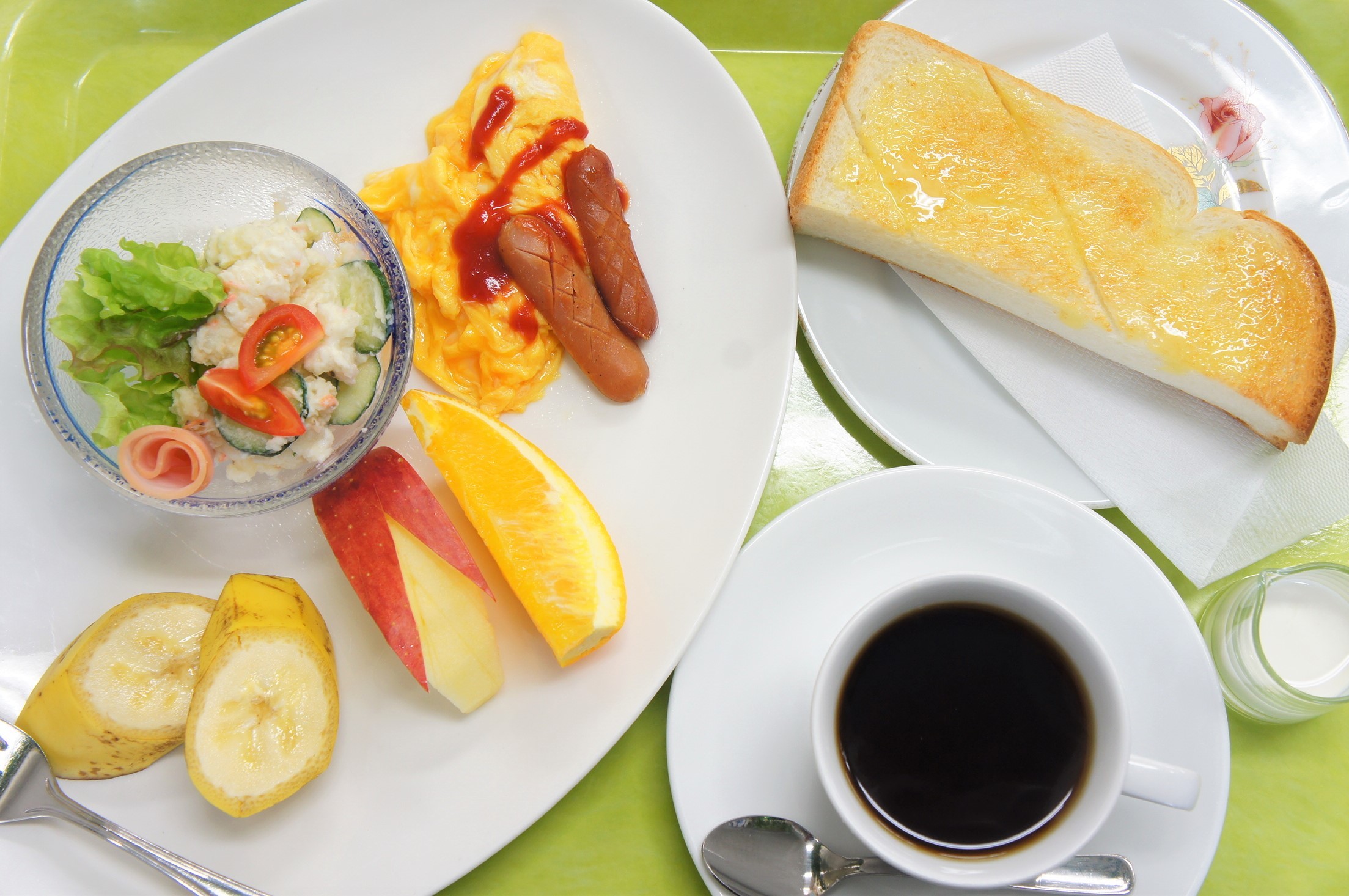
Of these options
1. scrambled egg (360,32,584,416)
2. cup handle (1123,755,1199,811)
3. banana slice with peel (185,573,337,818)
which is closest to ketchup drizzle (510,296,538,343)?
scrambled egg (360,32,584,416)

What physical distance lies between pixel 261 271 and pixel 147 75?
100 cm

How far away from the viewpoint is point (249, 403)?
4.83ft

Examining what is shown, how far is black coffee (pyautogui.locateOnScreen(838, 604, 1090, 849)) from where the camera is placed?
1439 mm

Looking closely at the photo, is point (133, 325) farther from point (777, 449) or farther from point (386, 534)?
point (777, 449)

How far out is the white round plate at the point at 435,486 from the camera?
1.68 metres

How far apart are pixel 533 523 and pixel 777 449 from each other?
0.59 m

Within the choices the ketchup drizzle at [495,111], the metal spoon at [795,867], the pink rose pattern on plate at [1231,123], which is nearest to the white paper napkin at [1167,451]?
the pink rose pattern on plate at [1231,123]

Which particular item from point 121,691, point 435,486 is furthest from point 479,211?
point 121,691

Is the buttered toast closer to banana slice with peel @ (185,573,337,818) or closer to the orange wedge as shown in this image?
the orange wedge

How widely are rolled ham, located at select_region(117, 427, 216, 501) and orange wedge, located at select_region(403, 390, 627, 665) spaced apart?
387mm

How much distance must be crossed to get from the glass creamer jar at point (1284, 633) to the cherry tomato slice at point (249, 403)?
1.96m

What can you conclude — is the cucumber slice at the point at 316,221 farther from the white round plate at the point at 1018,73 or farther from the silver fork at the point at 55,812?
the silver fork at the point at 55,812

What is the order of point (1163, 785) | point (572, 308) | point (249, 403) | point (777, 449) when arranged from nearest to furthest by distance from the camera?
point (1163, 785), point (249, 403), point (572, 308), point (777, 449)

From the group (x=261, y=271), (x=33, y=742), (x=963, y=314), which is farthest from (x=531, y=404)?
(x=33, y=742)
